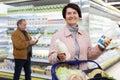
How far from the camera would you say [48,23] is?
4.48 metres

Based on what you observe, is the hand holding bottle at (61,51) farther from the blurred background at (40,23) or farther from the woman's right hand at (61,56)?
the blurred background at (40,23)

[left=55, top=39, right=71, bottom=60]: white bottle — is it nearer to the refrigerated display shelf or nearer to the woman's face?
the woman's face

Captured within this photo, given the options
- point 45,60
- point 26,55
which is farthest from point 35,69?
point 26,55

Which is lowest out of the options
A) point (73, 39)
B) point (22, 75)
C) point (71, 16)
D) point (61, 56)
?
point (22, 75)

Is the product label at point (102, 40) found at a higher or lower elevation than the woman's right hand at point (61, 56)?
higher

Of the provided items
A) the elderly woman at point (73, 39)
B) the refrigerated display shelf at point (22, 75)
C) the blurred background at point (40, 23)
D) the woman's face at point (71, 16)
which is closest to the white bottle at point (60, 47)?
the elderly woman at point (73, 39)

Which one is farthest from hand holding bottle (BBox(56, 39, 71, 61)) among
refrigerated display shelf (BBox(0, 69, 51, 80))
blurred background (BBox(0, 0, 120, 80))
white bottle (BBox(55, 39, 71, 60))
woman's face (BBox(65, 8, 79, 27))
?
refrigerated display shelf (BBox(0, 69, 51, 80))

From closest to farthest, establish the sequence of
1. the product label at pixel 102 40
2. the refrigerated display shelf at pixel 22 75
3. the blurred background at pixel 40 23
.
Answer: the product label at pixel 102 40, the blurred background at pixel 40 23, the refrigerated display shelf at pixel 22 75

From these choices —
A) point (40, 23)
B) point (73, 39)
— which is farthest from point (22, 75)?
point (73, 39)

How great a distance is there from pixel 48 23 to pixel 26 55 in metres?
0.80

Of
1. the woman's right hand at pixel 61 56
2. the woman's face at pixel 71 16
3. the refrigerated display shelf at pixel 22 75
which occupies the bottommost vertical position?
the refrigerated display shelf at pixel 22 75

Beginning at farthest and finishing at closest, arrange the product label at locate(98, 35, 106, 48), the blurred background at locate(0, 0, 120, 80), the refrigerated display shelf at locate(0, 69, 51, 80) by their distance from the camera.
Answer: the refrigerated display shelf at locate(0, 69, 51, 80) → the blurred background at locate(0, 0, 120, 80) → the product label at locate(98, 35, 106, 48)

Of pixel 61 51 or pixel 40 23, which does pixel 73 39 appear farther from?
pixel 40 23

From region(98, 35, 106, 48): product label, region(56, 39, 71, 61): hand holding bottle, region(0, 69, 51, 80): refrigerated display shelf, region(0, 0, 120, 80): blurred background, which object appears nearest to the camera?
region(56, 39, 71, 61): hand holding bottle
